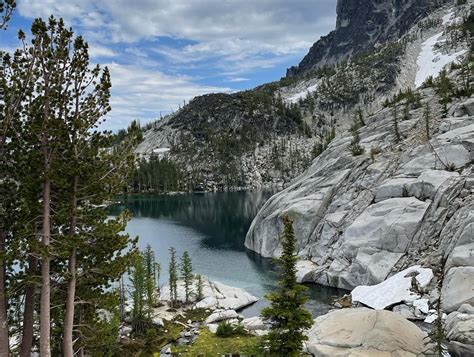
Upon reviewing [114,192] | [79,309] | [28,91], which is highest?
[28,91]

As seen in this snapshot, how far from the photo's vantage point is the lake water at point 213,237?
2420 inches

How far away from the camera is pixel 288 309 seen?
81.8 ft

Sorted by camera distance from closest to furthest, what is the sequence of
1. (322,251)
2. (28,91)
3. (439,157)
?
(28,91), (439,157), (322,251)

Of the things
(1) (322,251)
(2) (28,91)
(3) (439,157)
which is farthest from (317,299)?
(2) (28,91)

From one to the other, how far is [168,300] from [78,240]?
39343 mm

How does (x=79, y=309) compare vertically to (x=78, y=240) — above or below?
below

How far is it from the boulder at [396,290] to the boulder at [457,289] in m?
3.59

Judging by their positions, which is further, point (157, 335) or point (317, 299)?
point (317, 299)

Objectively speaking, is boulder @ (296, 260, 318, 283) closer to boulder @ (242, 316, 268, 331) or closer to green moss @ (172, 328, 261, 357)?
boulder @ (242, 316, 268, 331)

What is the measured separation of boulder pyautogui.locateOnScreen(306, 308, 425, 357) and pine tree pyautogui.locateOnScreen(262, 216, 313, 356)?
6907mm

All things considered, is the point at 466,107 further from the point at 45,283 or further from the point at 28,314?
the point at 28,314

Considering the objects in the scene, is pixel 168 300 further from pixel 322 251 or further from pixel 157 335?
pixel 322 251

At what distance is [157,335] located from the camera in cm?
4434

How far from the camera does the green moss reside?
1533 inches
